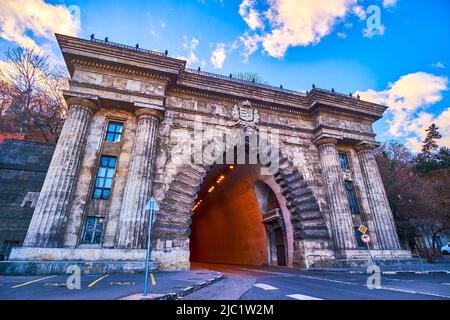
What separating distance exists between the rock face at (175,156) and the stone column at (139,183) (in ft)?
0.18

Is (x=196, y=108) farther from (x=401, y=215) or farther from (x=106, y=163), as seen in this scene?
(x=401, y=215)

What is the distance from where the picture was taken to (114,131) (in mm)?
14586

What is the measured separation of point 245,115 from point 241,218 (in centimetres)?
1095

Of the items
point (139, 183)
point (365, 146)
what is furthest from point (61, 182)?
point (365, 146)

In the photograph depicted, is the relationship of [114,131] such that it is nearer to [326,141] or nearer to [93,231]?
[93,231]

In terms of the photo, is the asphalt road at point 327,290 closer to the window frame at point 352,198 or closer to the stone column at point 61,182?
the stone column at point 61,182

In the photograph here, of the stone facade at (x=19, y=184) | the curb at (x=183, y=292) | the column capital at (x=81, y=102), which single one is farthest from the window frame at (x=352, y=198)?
the stone facade at (x=19, y=184)

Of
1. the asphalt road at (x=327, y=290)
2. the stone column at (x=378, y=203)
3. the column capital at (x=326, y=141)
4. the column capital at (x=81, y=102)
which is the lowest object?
the asphalt road at (x=327, y=290)

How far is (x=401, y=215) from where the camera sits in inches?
975

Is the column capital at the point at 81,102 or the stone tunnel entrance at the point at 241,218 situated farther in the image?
the stone tunnel entrance at the point at 241,218

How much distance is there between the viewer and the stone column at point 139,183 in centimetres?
1170

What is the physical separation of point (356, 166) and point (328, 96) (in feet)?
19.9

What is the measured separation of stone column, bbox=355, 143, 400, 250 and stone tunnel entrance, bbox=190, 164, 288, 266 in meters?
6.59
